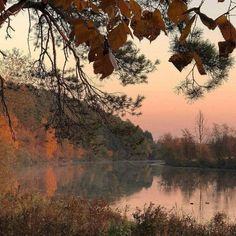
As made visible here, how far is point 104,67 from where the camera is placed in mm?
1182

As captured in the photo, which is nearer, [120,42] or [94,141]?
[120,42]

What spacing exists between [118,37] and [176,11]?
0.18 m

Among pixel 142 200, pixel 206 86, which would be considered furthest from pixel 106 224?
pixel 142 200

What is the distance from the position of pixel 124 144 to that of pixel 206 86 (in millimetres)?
1718

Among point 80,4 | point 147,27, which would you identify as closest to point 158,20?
point 147,27

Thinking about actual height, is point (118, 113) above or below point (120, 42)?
above

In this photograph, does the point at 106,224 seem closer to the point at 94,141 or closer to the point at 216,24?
the point at 94,141

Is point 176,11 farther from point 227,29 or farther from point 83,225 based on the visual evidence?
point 83,225

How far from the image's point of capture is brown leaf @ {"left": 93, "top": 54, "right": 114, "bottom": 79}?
1171mm

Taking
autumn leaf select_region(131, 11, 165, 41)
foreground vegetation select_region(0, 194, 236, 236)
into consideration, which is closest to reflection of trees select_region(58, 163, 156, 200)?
foreground vegetation select_region(0, 194, 236, 236)

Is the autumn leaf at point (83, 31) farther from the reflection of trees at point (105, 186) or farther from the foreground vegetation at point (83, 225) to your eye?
the reflection of trees at point (105, 186)

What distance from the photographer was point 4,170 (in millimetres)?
23938

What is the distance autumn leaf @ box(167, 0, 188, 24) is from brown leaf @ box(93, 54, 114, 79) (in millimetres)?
191

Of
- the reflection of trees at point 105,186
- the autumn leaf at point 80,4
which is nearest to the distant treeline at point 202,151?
the reflection of trees at point 105,186
